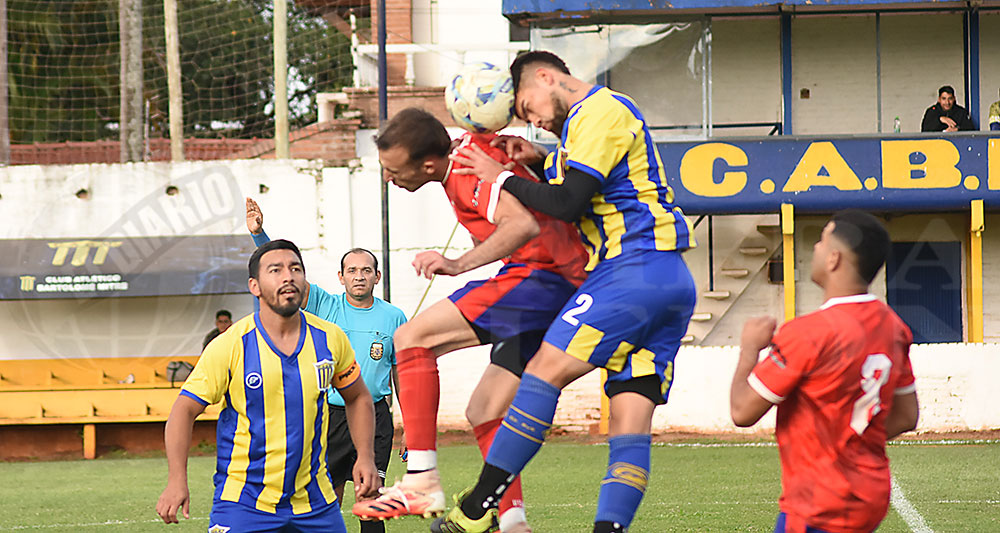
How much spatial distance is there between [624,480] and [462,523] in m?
0.70

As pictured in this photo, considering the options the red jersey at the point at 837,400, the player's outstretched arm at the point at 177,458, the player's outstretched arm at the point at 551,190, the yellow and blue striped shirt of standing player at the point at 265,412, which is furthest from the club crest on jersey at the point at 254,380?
the red jersey at the point at 837,400

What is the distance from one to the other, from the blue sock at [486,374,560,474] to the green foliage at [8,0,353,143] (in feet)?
76.2

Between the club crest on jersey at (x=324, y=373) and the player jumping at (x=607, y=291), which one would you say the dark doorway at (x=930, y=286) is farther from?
the player jumping at (x=607, y=291)

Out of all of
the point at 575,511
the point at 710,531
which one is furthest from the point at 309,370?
the point at 575,511

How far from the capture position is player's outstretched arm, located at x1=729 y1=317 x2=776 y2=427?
13.9 feet

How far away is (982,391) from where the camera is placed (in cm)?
1686

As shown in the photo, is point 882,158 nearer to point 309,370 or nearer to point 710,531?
point 710,531

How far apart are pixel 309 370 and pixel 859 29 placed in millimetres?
16012

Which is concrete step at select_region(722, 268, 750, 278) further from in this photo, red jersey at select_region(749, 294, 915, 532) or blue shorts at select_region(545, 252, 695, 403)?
red jersey at select_region(749, 294, 915, 532)

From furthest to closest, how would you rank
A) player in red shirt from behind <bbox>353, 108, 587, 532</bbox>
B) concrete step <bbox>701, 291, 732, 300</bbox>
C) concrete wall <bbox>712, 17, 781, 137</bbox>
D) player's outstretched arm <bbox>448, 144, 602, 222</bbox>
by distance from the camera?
concrete wall <bbox>712, 17, 781, 137</bbox>, concrete step <bbox>701, 291, 732, 300</bbox>, player in red shirt from behind <bbox>353, 108, 587, 532</bbox>, player's outstretched arm <bbox>448, 144, 602, 222</bbox>

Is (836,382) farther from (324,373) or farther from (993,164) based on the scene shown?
(993,164)

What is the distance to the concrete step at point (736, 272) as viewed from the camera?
62.8 ft

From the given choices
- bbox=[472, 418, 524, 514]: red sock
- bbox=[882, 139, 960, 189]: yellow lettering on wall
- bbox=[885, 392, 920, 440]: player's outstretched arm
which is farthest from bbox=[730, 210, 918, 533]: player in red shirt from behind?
bbox=[882, 139, 960, 189]: yellow lettering on wall

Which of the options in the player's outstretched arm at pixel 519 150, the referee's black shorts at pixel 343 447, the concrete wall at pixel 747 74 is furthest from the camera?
the concrete wall at pixel 747 74
